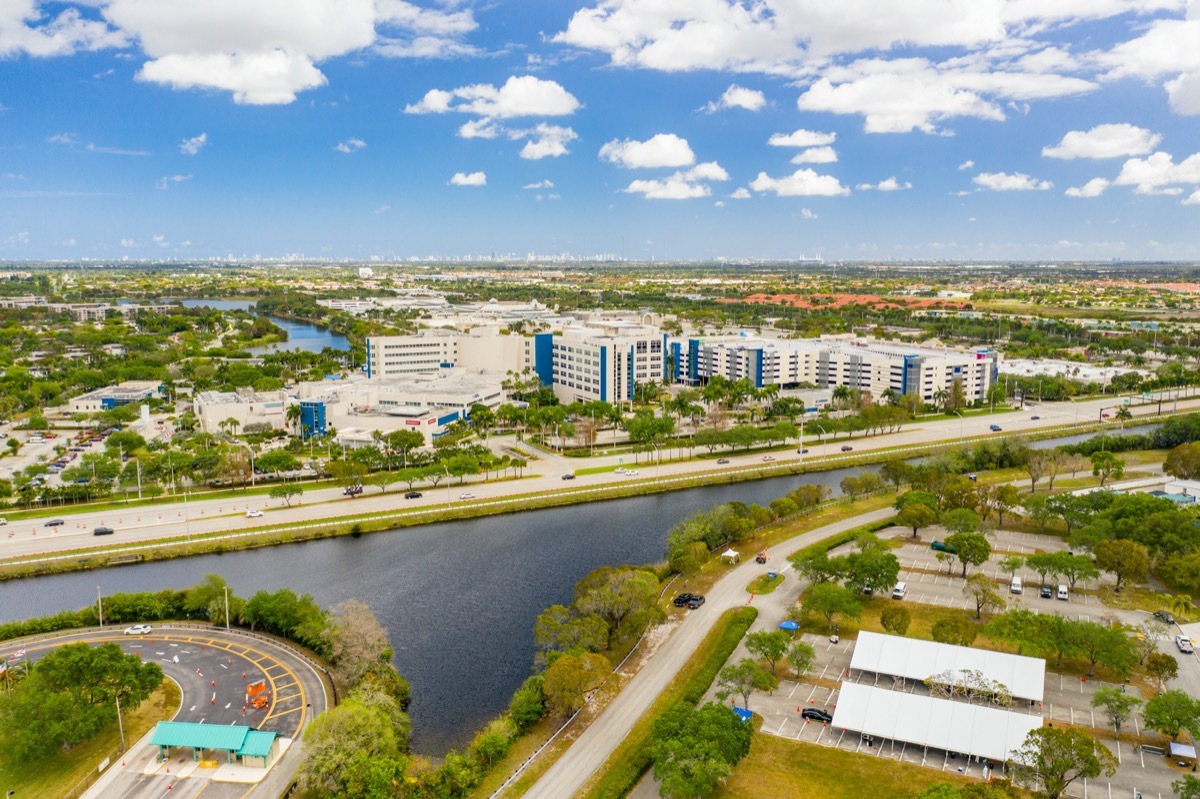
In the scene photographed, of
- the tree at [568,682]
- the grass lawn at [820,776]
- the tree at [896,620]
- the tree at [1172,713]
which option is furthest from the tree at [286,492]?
the tree at [1172,713]

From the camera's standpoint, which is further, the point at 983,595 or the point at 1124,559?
the point at 1124,559

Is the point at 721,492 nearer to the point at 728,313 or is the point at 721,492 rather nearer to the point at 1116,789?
the point at 1116,789

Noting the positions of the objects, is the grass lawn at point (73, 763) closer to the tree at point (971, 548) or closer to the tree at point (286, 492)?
the tree at point (286, 492)

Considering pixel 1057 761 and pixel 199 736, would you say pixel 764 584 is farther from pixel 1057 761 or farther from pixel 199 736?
pixel 199 736

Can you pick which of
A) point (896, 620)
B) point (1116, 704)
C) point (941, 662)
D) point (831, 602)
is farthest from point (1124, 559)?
point (831, 602)

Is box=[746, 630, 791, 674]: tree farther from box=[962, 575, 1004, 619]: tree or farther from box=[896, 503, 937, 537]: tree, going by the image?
box=[896, 503, 937, 537]: tree

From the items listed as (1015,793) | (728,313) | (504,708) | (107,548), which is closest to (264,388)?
(107,548)
